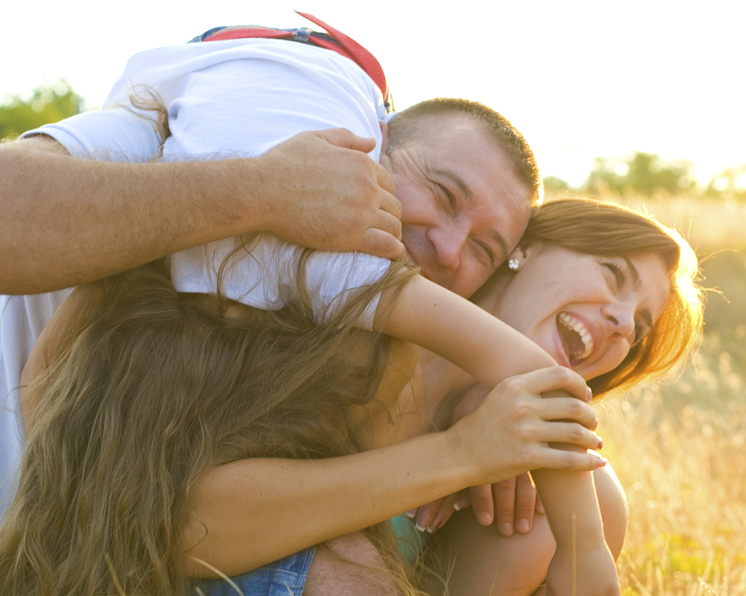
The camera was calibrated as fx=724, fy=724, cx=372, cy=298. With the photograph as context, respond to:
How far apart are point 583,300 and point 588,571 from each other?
42.6 inches

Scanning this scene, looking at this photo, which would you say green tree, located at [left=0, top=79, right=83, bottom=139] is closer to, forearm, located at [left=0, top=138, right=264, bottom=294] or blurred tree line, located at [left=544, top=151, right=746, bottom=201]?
blurred tree line, located at [left=544, top=151, right=746, bottom=201]

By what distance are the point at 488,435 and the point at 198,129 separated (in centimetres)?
113

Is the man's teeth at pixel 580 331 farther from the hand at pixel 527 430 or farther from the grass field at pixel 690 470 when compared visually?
the hand at pixel 527 430

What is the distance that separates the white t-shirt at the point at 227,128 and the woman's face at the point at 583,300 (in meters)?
0.81

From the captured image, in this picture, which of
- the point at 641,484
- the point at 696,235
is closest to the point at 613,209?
the point at 641,484

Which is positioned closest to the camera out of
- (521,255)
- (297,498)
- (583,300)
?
(297,498)

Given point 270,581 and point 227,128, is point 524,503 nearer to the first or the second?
point 270,581

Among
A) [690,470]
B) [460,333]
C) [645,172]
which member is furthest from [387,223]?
[645,172]

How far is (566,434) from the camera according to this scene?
6.16 ft

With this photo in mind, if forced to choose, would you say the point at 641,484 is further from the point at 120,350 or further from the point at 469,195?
the point at 120,350

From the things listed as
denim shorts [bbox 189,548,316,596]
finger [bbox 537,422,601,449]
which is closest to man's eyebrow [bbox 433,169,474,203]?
finger [bbox 537,422,601,449]

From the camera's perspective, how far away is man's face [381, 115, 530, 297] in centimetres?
247

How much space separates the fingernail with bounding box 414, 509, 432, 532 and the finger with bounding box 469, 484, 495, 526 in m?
0.17

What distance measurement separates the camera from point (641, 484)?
4.05m
